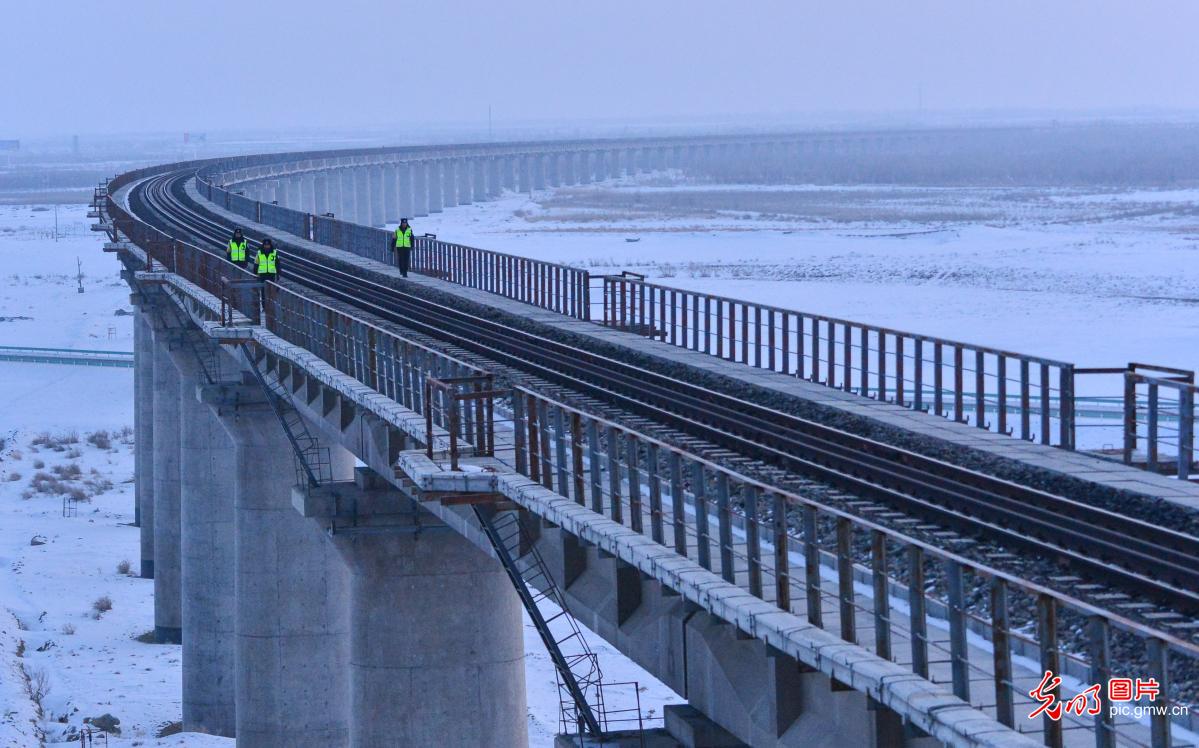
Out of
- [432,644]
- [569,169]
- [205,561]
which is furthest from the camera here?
[569,169]

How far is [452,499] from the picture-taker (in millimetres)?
16672

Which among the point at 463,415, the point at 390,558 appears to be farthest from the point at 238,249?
the point at 463,415

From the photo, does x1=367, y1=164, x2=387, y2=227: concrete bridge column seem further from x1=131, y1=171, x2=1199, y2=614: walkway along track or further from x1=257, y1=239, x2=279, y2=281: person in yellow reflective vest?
x1=131, y1=171, x2=1199, y2=614: walkway along track

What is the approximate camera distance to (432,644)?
23.2 m

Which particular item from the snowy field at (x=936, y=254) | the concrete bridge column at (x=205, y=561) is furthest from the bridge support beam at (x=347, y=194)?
the concrete bridge column at (x=205, y=561)

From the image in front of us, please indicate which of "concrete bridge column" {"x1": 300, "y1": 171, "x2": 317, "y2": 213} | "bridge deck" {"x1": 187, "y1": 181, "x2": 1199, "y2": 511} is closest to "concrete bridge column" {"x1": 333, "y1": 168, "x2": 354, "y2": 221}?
"concrete bridge column" {"x1": 300, "y1": 171, "x2": 317, "y2": 213}

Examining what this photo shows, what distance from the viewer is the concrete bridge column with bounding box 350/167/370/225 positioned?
127 m

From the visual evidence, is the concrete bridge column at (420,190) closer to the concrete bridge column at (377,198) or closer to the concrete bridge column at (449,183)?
the concrete bridge column at (377,198)

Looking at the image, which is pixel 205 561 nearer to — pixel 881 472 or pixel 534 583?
pixel 534 583

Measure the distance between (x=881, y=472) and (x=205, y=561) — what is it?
24.3 meters

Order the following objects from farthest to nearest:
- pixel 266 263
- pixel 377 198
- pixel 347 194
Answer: pixel 377 198
pixel 347 194
pixel 266 263

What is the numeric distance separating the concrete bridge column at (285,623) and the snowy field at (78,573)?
3598mm

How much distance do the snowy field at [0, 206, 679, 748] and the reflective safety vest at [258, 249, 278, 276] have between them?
30.1 feet

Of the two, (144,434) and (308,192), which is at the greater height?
(308,192)
